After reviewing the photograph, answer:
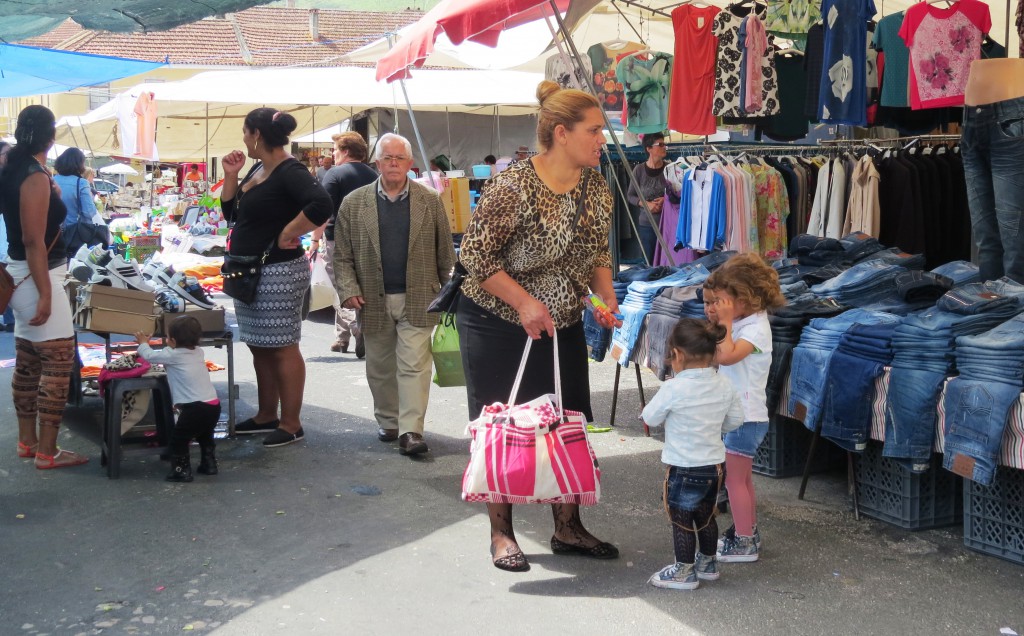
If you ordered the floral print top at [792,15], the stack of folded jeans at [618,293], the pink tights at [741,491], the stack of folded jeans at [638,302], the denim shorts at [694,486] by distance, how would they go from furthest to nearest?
1. the floral print top at [792,15]
2. the stack of folded jeans at [618,293]
3. the stack of folded jeans at [638,302]
4. the pink tights at [741,491]
5. the denim shorts at [694,486]

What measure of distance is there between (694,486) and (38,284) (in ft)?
12.3

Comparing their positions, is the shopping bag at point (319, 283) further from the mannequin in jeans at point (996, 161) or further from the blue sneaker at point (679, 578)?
the blue sneaker at point (679, 578)

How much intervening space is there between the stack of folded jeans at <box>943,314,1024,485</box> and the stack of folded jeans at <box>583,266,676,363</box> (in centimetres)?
247

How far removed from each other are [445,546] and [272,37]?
37.5 m

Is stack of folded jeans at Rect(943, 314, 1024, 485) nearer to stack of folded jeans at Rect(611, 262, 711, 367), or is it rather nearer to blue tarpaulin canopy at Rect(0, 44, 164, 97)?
stack of folded jeans at Rect(611, 262, 711, 367)

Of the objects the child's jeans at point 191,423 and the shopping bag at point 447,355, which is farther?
the shopping bag at point 447,355

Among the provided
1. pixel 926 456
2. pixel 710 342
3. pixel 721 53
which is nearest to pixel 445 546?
pixel 710 342

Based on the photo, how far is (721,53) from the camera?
8.38m

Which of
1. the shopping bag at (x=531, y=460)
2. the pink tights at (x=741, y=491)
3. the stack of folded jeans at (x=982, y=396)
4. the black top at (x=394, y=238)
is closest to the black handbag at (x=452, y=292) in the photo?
the shopping bag at (x=531, y=460)

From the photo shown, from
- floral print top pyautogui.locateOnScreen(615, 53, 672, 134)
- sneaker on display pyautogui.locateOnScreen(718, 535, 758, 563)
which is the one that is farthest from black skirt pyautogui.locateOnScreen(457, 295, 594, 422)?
floral print top pyautogui.locateOnScreen(615, 53, 672, 134)

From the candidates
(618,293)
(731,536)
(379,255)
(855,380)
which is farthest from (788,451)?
(379,255)

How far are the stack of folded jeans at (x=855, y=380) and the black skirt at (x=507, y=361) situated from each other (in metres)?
1.20

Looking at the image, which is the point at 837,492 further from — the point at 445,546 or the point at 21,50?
the point at 21,50

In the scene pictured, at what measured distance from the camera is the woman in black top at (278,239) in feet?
20.6
